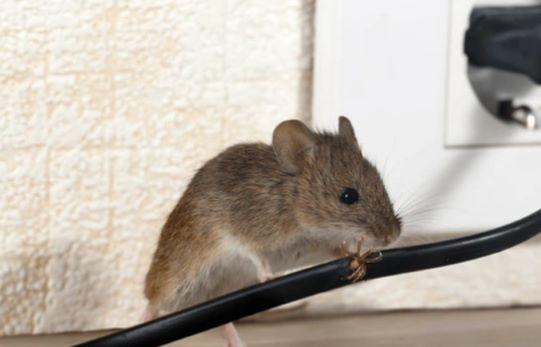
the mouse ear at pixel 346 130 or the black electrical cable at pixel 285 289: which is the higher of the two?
the mouse ear at pixel 346 130

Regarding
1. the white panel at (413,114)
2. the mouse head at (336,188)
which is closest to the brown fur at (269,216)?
the mouse head at (336,188)

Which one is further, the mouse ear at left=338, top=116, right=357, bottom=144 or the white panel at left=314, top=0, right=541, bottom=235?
the white panel at left=314, top=0, right=541, bottom=235

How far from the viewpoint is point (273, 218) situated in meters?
0.45

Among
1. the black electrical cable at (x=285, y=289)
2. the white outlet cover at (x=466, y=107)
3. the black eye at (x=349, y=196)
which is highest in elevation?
the white outlet cover at (x=466, y=107)

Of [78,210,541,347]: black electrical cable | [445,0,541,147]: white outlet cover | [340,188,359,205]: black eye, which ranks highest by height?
[445,0,541,147]: white outlet cover

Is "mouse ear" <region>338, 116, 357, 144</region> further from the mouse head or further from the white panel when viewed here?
the white panel

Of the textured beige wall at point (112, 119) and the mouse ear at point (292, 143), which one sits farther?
the textured beige wall at point (112, 119)

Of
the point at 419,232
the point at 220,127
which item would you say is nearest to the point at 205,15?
the point at 220,127

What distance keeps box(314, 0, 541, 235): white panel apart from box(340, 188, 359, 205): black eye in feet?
0.44

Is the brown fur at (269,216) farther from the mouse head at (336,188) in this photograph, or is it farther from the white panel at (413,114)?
the white panel at (413,114)

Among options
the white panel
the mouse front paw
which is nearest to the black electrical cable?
the mouse front paw

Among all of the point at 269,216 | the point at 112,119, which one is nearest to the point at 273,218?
the point at 269,216

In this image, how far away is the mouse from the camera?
44cm

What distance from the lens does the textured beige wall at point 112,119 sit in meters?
0.56
